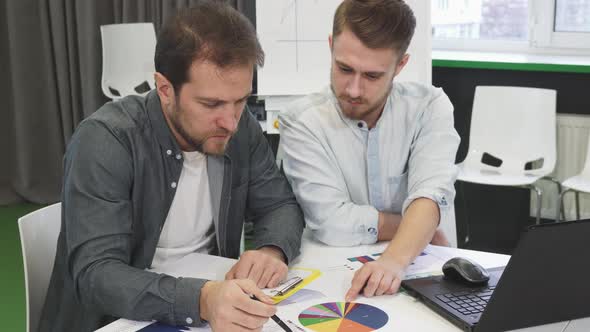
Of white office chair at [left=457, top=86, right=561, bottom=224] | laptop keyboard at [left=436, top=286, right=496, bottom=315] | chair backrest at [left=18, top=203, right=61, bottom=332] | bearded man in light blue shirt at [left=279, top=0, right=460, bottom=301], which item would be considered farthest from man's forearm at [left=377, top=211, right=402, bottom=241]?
white office chair at [left=457, top=86, right=561, bottom=224]

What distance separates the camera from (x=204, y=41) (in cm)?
155

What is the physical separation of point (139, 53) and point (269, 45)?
1355mm

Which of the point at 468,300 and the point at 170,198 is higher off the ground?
the point at 170,198

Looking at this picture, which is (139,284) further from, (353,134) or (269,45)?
(269,45)

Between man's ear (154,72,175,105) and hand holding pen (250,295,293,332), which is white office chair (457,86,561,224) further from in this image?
hand holding pen (250,295,293,332)

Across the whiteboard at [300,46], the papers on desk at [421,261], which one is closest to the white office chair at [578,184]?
the whiteboard at [300,46]

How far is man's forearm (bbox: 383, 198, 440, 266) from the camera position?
1.68m

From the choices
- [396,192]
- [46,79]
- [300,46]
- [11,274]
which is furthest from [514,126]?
[46,79]

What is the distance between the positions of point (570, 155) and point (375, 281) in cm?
272

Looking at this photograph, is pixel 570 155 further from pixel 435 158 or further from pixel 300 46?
pixel 435 158

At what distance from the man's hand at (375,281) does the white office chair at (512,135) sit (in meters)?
2.17

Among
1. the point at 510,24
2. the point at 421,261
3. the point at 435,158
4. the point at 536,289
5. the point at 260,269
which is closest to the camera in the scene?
the point at 536,289

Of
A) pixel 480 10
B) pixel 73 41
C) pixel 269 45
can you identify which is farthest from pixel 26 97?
pixel 480 10

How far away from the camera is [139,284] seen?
1.45 metres
